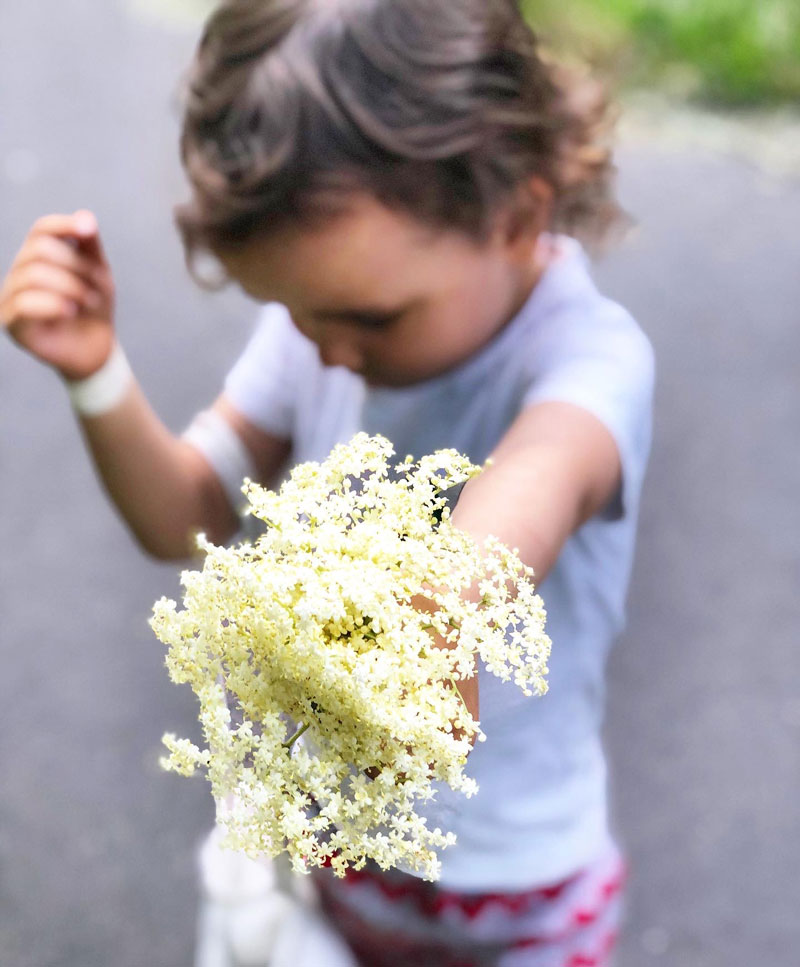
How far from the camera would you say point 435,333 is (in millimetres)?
657

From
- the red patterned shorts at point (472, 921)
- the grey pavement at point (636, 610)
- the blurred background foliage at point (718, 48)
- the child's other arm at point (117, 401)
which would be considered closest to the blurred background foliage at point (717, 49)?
the blurred background foliage at point (718, 48)

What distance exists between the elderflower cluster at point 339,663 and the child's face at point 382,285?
29 centimetres

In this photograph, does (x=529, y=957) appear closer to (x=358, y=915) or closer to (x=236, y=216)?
(x=358, y=915)

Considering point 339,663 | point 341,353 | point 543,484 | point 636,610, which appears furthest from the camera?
point 636,610

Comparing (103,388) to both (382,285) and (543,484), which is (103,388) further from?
(543,484)

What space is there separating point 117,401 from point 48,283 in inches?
3.6

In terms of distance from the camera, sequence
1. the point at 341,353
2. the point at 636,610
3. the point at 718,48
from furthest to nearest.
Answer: the point at 718,48 → the point at 636,610 → the point at 341,353

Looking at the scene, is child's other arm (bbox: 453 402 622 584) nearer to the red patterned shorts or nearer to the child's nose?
the child's nose

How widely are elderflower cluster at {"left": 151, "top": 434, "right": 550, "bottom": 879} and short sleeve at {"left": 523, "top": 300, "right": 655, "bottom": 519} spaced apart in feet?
1.09

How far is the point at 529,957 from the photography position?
783mm

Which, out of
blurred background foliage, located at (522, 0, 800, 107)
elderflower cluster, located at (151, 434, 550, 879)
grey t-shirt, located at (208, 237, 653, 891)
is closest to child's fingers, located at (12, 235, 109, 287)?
grey t-shirt, located at (208, 237, 653, 891)

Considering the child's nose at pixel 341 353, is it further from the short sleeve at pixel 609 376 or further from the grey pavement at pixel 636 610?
the grey pavement at pixel 636 610

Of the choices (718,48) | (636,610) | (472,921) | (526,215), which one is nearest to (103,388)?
(526,215)

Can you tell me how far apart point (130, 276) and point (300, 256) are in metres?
1.56
